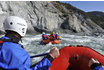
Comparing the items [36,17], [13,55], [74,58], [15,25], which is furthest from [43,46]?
[36,17]

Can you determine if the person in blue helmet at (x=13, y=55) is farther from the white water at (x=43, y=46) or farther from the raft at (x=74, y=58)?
the white water at (x=43, y=46)

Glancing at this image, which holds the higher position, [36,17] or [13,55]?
[36,17]

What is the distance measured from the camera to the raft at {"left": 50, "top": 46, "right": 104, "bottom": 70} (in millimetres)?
2277

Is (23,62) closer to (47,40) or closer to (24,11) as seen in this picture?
(47,40)

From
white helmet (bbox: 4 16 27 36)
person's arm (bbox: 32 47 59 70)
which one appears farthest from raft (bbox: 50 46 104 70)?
white helmet (bbox: 4 16 27 36)

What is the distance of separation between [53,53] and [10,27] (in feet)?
2.22

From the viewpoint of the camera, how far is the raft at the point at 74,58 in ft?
7.47

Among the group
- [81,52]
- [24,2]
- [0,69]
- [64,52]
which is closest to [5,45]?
[0,69]

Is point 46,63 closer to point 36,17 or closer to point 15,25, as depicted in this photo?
point 15,25

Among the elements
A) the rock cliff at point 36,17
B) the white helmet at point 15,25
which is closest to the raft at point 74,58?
the white helmet at point 15,25

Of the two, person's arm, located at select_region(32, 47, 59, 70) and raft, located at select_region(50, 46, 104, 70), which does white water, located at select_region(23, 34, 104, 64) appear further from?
person's arm, located at select_region(32, 47, 59, 70)

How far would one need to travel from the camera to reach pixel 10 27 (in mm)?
1158

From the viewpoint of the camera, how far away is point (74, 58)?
93.0 inches

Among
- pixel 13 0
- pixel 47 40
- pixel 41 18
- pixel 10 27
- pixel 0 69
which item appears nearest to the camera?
pixel 0 69
